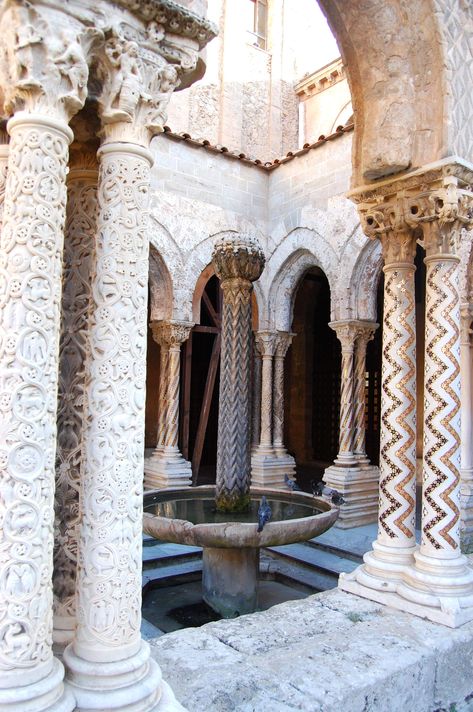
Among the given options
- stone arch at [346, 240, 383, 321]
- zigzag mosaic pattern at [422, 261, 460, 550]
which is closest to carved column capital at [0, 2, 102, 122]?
zigzag mosaic pattern at [422, 261, 460, 550]

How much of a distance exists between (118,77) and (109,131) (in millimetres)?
201

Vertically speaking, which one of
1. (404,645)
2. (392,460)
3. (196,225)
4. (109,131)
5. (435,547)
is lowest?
(404,645)

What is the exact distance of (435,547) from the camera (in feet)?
11.7

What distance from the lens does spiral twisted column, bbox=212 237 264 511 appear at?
543 cm

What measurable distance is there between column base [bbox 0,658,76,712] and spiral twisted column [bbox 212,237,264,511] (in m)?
3.50

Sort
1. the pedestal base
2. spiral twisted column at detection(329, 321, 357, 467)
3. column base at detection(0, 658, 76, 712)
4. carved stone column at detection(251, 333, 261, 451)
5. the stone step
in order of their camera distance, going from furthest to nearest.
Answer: carved stone column at detection(251, 333, 261, 451) → spiral twisted column at detection(329, 321, 357, 467) → the stone step → the pedestal base → column base at detection(0, 658, 76, 712)

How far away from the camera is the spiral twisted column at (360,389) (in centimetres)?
870

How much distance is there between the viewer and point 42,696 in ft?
6.05

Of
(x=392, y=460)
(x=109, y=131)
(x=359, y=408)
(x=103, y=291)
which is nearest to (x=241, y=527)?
(x=392, y=460)

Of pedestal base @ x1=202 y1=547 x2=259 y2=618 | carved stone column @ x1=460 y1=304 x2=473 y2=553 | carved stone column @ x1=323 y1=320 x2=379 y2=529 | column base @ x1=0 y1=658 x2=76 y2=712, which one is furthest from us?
carved stone column @ x1=323 y1=320 x2=379 y2=529

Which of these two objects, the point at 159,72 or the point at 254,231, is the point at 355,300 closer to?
the point at 254,231

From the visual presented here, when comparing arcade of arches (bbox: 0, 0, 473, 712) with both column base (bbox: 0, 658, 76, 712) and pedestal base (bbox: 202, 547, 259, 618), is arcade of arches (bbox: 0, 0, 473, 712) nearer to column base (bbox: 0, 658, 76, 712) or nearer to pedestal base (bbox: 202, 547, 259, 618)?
column base (bbox: 0, 658, 76, 712)

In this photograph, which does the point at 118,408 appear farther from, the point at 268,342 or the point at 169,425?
the point at 268,342

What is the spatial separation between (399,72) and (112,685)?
12.5 ft
